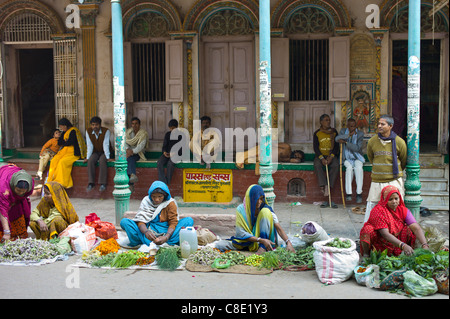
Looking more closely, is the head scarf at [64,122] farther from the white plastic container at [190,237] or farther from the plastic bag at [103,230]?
the white plastic container at [190,237]

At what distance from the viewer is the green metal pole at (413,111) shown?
22.6ft

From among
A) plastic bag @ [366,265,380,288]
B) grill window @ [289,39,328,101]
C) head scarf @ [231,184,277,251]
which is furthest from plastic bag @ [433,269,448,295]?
grill window @ [289,39,328,101]

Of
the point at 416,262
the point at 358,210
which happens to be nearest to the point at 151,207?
the point at 416,262

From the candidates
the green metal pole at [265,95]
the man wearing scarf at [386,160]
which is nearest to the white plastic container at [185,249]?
the green metal pole at [265,95]

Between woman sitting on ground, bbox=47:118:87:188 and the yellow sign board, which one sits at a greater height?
woman sitting on ground, bbox=47:118:87:188

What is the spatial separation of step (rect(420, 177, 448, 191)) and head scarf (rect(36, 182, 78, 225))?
19.3ft

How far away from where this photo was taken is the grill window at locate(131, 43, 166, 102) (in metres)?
11.2

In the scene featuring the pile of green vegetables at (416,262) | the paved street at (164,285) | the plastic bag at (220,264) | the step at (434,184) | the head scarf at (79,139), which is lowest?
the paved street at (164,285)

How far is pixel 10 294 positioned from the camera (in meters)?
5.40

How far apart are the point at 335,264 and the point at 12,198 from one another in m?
4.20

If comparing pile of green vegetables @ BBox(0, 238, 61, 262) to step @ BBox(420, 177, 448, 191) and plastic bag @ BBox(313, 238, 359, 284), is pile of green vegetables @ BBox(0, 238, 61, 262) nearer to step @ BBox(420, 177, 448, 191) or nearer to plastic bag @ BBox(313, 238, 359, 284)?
plastic bag @ BBox(313, 238, 359, 284)

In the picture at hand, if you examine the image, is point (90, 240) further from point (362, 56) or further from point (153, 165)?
point (362, 56)

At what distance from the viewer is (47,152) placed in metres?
10.4

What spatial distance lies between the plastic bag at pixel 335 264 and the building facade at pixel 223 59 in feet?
17.0
